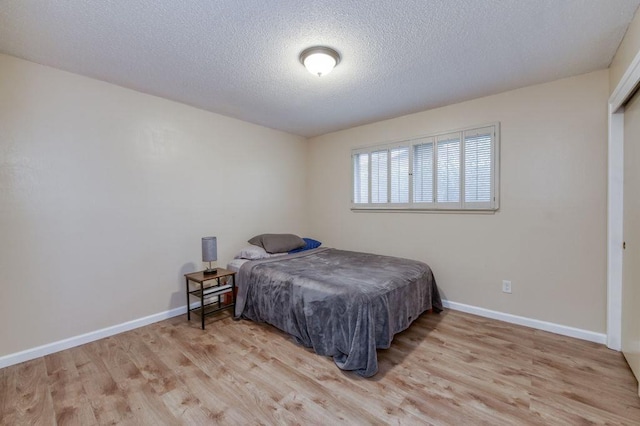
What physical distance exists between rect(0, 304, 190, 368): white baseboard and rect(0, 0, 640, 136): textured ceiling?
2313 millimetres

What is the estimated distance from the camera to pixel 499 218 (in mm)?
2840

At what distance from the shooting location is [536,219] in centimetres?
264

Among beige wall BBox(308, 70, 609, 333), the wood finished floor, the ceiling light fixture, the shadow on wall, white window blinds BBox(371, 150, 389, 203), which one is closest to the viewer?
the wood finished floor

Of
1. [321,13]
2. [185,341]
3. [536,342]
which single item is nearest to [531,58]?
[321,13]

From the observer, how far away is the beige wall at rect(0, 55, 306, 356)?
2160 millimetres

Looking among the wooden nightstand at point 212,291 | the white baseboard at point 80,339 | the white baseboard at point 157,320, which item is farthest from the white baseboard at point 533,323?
the white baseboard at point 80,339

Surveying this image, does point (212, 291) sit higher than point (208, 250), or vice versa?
point (208, 250)

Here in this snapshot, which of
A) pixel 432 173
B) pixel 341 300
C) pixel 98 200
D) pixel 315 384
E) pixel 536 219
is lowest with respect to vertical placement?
pixel 315 384

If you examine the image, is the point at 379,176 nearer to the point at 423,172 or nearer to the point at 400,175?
the point at 400,175

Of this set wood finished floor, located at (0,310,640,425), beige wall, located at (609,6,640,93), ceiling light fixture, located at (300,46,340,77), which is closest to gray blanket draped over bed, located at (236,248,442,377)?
wood finished floor, located at (0,310,640,425)

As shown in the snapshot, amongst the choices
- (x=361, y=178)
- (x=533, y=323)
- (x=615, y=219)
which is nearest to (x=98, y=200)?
(x=361, y=178)

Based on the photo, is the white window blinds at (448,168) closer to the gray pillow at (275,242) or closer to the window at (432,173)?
the window at (432,173)

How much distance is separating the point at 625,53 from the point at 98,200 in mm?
4303

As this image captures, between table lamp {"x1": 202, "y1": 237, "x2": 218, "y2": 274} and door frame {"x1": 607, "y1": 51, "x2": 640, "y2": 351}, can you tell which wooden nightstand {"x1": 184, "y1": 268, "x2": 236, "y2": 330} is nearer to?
table lamp {"x1": 202, "y1": 237, "x2": 218, "y2": 274}
